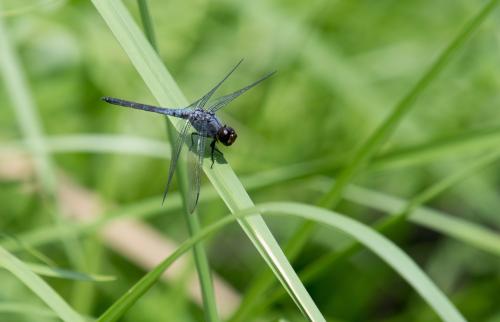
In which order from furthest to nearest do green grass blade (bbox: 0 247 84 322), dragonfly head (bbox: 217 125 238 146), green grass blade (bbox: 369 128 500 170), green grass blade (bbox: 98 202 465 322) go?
dragonfly head (bbox: 217 125 238 146), green grass blade (bbox: 369 128 500 170), green grass blade (bbox: 0 247 84 322), green grass blade (bbox: 98 202 465 322)

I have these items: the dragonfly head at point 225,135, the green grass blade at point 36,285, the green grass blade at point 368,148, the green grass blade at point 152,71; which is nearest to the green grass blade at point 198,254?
the green grass blade at point 152,71

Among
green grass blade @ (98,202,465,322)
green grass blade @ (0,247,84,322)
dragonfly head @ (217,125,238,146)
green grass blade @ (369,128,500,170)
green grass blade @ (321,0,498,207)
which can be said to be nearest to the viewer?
green grass blade @ (98,202,465,322)

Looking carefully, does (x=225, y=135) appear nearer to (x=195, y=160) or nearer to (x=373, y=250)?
(x=195, y=160)

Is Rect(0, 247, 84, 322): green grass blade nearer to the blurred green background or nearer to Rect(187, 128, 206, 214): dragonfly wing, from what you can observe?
Rect(187, 128, 206, 214): dragonfly wing

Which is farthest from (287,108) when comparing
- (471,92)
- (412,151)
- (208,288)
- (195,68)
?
(208,288)

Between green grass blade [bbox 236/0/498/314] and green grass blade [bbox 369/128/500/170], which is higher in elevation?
green grass blade [bbox 369/128/500/170]

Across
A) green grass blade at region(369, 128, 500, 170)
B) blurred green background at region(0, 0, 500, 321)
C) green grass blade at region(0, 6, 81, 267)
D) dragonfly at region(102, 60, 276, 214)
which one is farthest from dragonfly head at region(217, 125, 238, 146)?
blurred green background at region(0, 0, 500, 321)
